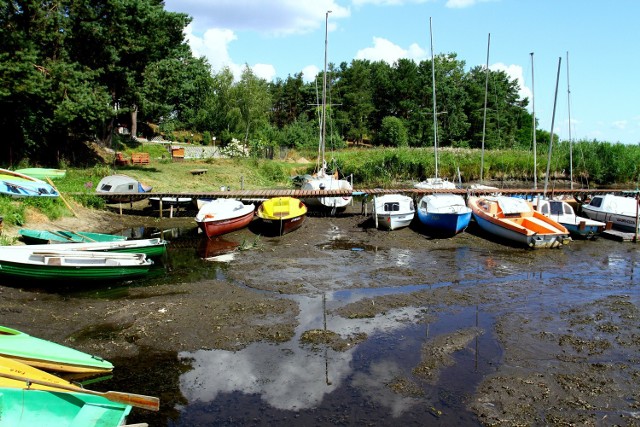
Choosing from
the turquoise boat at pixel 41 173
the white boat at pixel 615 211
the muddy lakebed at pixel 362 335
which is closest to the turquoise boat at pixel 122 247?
the muddy lakebed at pixel 362 335

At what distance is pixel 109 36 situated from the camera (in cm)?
3005

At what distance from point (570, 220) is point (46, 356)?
22506mm

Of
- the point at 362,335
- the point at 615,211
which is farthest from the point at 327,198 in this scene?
the point at 362,335

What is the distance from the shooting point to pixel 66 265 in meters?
14.6

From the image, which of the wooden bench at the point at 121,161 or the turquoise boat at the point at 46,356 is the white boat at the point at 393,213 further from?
the wooden bench at the point at 121,161

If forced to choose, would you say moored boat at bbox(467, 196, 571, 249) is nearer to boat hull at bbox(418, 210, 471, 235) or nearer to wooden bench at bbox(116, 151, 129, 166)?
boat hull at bbox(418, 210, 471, 235)

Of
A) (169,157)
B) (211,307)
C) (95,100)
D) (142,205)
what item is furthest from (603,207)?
(169,157)

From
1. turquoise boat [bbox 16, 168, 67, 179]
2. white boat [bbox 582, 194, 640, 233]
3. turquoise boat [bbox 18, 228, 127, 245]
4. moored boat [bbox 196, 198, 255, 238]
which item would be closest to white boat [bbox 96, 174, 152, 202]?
turquoise boat [bbox 16, 168, 67, 179]

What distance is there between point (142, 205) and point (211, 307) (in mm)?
18112

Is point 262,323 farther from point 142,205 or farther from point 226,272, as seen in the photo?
point 142,205

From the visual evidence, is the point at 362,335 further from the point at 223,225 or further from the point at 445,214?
the point at 223,225

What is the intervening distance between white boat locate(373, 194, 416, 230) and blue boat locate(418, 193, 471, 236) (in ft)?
2.37

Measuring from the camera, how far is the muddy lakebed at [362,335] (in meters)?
9.00

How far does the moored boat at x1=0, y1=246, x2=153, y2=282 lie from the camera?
14406 mm
